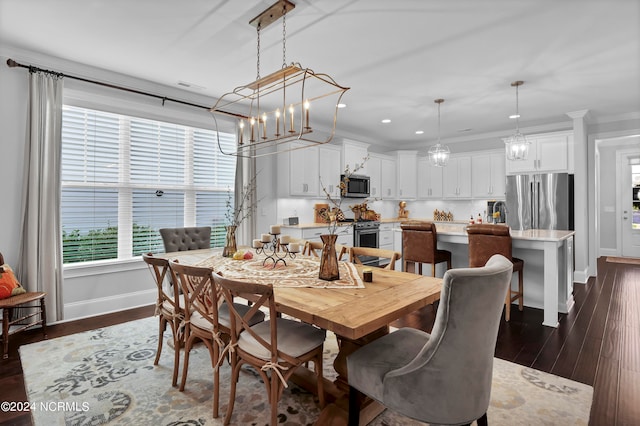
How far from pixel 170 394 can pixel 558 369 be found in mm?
2760

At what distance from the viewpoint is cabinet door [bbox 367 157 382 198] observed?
6.92 meters

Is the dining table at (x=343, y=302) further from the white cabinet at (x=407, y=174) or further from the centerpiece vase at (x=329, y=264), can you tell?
the white cabinet at (x=407, y=174)

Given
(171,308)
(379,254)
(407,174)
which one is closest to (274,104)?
(379,254)

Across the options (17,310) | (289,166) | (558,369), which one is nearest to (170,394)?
(17,310)

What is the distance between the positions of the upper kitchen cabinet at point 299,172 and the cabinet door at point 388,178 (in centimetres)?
199

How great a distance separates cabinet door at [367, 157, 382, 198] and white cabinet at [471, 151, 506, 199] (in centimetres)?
185

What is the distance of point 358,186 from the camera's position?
255 inches

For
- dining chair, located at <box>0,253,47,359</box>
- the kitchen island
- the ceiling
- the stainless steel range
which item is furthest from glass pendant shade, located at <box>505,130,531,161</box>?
dining chair, located at <box>0,253,47,359</box>

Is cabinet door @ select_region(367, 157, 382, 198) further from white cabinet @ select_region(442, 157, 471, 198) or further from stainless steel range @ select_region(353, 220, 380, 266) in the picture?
white cabinet @ select_region(442, 157, 471, 198)

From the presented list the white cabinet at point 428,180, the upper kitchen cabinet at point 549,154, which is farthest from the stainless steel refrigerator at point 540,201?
the white cabinet at point 428,180

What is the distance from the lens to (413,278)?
2209 mm

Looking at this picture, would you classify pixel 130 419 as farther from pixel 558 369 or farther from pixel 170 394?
pixel 558 369

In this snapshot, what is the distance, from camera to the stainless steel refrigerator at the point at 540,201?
525 centimetres

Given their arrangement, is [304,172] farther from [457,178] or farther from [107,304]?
[457,178]
